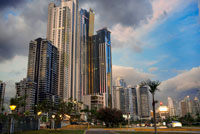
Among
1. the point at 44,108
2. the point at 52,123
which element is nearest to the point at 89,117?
the point at 44,108

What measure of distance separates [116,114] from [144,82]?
157 feet

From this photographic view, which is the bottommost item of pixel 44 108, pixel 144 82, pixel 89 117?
pixel 89 117

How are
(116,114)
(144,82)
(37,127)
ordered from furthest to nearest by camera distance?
(116,114)
(37,127)
(144,82)

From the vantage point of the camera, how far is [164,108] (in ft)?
130

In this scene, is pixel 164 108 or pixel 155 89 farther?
pixel 164 108

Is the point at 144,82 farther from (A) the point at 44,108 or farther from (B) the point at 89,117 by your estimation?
(B) the point at 89,117

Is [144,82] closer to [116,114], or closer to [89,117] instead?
[116,114]

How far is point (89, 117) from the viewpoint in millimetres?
155000

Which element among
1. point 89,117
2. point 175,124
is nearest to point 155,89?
point 175,124

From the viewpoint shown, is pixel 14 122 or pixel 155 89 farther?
pixel 14 122

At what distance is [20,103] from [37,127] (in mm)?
11696

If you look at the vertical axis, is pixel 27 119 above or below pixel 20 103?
below

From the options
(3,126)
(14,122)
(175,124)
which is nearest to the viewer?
(3,126)

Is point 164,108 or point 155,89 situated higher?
point 155,89
